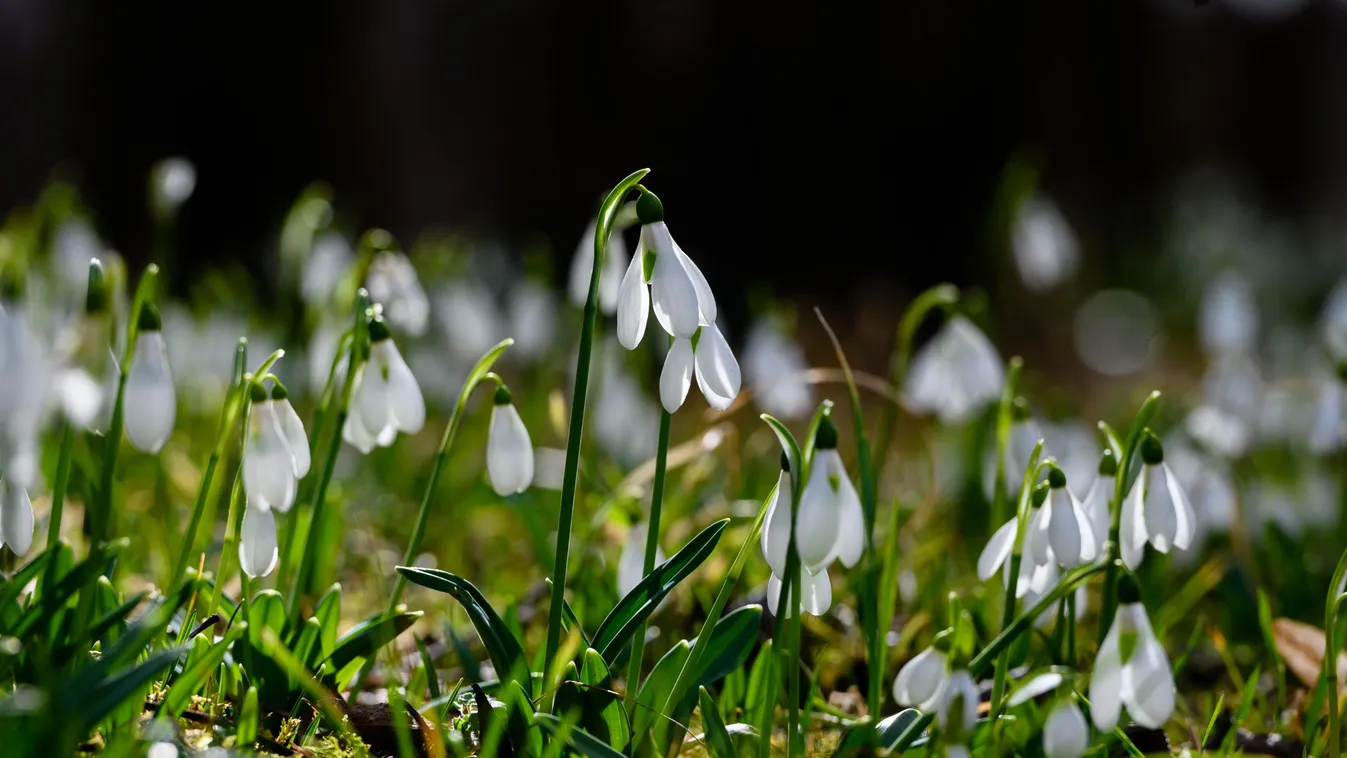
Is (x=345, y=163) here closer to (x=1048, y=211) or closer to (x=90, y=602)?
(x=1048, y=211)

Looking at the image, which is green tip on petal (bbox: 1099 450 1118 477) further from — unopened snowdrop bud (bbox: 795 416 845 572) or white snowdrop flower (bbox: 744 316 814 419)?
white snowdrop flower (bbox: 744 316 814 419)

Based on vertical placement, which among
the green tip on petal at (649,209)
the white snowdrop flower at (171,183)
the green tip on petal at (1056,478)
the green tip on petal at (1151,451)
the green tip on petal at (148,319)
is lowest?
the green tip on petal at (1056,478)

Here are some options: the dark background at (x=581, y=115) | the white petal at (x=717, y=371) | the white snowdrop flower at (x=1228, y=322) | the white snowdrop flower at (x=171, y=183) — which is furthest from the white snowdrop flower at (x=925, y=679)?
Result: the dark background at (x=581, y=115)

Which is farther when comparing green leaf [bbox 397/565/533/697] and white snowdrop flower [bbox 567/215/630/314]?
white snowdrop flower [bbox 567/215/630/314]

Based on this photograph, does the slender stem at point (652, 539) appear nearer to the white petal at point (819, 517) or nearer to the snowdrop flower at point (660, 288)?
the snowdrop flower at point (660, 288)

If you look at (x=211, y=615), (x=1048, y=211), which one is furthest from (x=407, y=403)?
(x=1048, y=211)

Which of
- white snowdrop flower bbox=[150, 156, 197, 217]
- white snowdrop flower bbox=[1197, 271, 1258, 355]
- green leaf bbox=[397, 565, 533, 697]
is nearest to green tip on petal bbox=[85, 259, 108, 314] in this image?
green leaf bbox=[397, 565, 533, 697]
